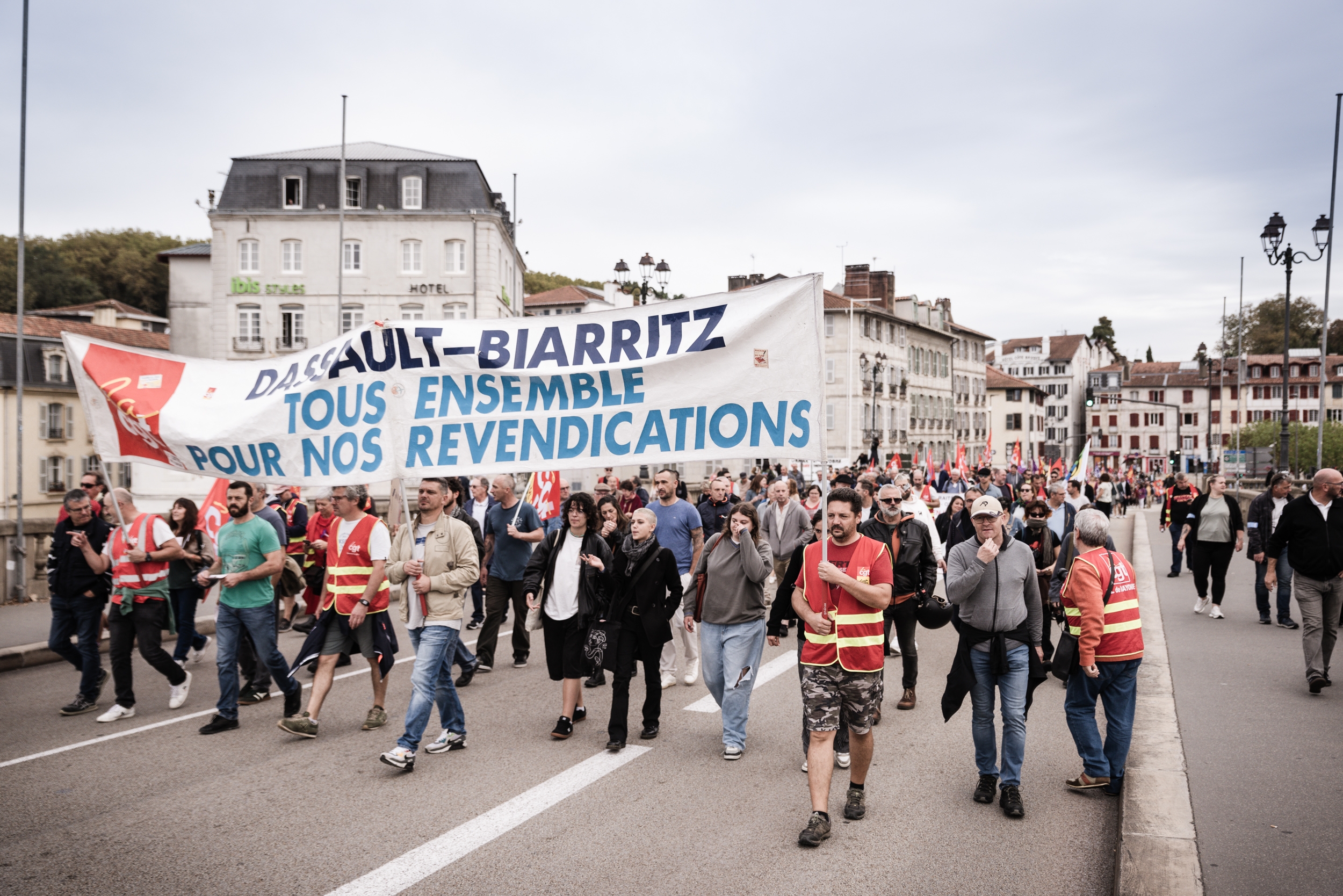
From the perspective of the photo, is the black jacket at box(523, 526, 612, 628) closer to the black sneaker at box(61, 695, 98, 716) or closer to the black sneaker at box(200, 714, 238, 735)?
the black sneaker at box(200, 714, 238, 735)

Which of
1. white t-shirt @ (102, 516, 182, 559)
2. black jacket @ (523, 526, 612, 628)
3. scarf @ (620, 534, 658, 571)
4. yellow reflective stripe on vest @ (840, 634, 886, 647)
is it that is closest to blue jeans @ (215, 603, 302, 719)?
white t-shirt @ (102, 516, 182, 559)

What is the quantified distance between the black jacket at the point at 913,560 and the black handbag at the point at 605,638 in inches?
67.1

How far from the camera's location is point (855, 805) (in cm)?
569

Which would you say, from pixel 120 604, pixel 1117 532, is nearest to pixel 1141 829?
pixel 120 604

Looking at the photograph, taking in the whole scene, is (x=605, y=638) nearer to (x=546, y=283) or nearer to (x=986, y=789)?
(x=986, y=789)

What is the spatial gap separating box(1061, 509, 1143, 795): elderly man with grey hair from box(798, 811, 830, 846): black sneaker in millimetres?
1783

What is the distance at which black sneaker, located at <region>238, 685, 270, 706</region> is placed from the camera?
8.63 metres

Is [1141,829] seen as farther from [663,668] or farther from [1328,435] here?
[1328,435]

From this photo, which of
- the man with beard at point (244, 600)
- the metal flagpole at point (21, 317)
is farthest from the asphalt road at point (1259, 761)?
the metal flagpole at point (21, 317)

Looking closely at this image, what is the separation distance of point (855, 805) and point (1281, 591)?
828cm

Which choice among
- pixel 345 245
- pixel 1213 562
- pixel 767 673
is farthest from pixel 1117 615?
pixel 345 245

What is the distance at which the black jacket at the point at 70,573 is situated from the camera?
823 cm

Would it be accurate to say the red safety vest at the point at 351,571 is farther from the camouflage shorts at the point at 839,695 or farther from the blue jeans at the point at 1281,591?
the blue jeans at the point at 1281,591

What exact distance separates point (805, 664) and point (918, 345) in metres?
70.4
